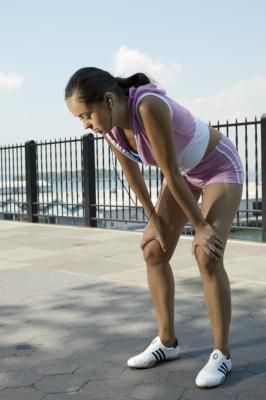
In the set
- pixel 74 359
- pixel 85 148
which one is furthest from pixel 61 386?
pixel 85 148

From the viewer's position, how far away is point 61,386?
284 cm

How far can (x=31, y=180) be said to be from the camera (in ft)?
40.4

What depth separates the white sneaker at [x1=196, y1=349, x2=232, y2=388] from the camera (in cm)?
270

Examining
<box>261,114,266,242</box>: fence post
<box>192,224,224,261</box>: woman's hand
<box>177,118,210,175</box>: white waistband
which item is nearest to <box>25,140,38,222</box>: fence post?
<box>261,114,266,242</box>: fence post

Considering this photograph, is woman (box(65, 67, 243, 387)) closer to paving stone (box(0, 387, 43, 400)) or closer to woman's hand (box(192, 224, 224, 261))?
woman's hand (box(192, 224, 224, 261))

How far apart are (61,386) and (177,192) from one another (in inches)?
47.4

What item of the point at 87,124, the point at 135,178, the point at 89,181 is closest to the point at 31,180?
the point at 89,181

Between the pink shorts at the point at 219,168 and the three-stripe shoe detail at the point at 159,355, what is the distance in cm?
97

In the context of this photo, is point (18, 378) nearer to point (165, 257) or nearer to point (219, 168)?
point (165, 257)

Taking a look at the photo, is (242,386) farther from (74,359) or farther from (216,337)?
(74,359)

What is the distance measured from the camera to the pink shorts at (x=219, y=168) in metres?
2.83

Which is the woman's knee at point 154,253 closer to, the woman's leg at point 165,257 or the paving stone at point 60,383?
the woman's leg at point 165,257

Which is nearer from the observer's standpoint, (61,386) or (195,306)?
(61,386)

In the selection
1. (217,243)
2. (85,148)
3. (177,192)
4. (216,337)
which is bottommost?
→ (216,337)
